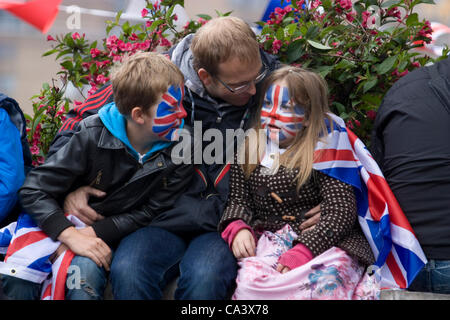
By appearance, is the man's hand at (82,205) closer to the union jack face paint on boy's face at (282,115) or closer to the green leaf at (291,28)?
the union jack face paint on boy's face at (282,115)

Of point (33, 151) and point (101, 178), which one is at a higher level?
point (101, 178)

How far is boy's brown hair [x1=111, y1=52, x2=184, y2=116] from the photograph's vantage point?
233 cm

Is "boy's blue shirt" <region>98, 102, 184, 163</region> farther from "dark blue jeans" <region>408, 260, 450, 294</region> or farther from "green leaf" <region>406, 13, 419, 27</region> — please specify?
"green leaf" <region>406, 13, 419, 27</region>

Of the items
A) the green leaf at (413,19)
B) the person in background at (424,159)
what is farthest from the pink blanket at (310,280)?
the green leaf at (413,19)

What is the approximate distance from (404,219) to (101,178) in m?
1.39

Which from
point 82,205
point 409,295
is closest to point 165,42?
point 82,205

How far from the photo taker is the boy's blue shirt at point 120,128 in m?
2.37

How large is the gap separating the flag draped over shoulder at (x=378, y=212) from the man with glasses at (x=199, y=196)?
1.58 ft

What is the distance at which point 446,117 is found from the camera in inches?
89.8

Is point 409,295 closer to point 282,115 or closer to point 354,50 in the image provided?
point 282,115
